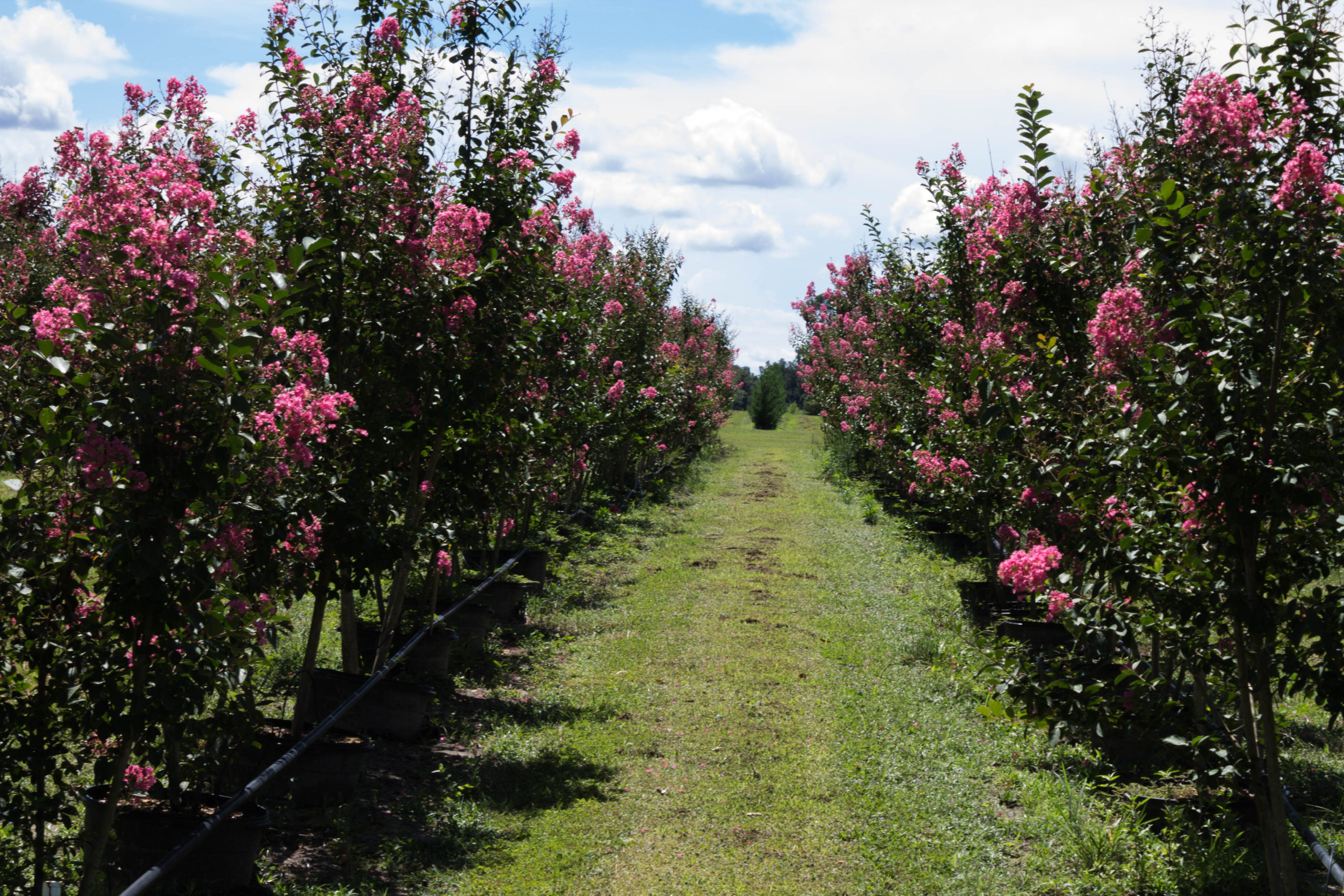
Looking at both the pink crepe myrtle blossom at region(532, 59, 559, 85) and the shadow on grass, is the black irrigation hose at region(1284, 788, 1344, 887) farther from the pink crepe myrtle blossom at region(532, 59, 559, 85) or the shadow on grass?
the pink crepe myrtle blossom at region(532, 59, 559, 85)

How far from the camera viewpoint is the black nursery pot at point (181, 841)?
11.6ft

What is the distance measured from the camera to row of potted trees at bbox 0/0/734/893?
9.53ft

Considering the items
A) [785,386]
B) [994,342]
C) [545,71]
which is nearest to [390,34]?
[545,71]

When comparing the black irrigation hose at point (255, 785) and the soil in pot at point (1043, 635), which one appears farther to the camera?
the soil in pot at point (1043, 635)

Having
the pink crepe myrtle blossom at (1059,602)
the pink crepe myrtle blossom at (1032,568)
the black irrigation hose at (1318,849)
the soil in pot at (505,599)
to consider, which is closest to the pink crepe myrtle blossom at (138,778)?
the pink crepe myrtle blossom at (1032,568)

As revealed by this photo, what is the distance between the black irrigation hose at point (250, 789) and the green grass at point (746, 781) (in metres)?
0.44

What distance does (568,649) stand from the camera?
330 inches

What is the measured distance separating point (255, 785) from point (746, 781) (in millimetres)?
2787

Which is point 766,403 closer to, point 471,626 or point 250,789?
point 471,626

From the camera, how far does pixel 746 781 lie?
559cm

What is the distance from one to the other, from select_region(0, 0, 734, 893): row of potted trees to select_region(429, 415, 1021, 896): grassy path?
1484 millimetres

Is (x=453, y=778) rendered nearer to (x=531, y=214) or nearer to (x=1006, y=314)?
(x=531, y=214)

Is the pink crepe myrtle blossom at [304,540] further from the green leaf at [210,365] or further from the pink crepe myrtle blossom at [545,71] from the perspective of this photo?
the pink crepe myrtle blossom at [545,71]

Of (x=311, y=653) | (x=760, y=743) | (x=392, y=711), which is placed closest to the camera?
(x=311, y=653)
